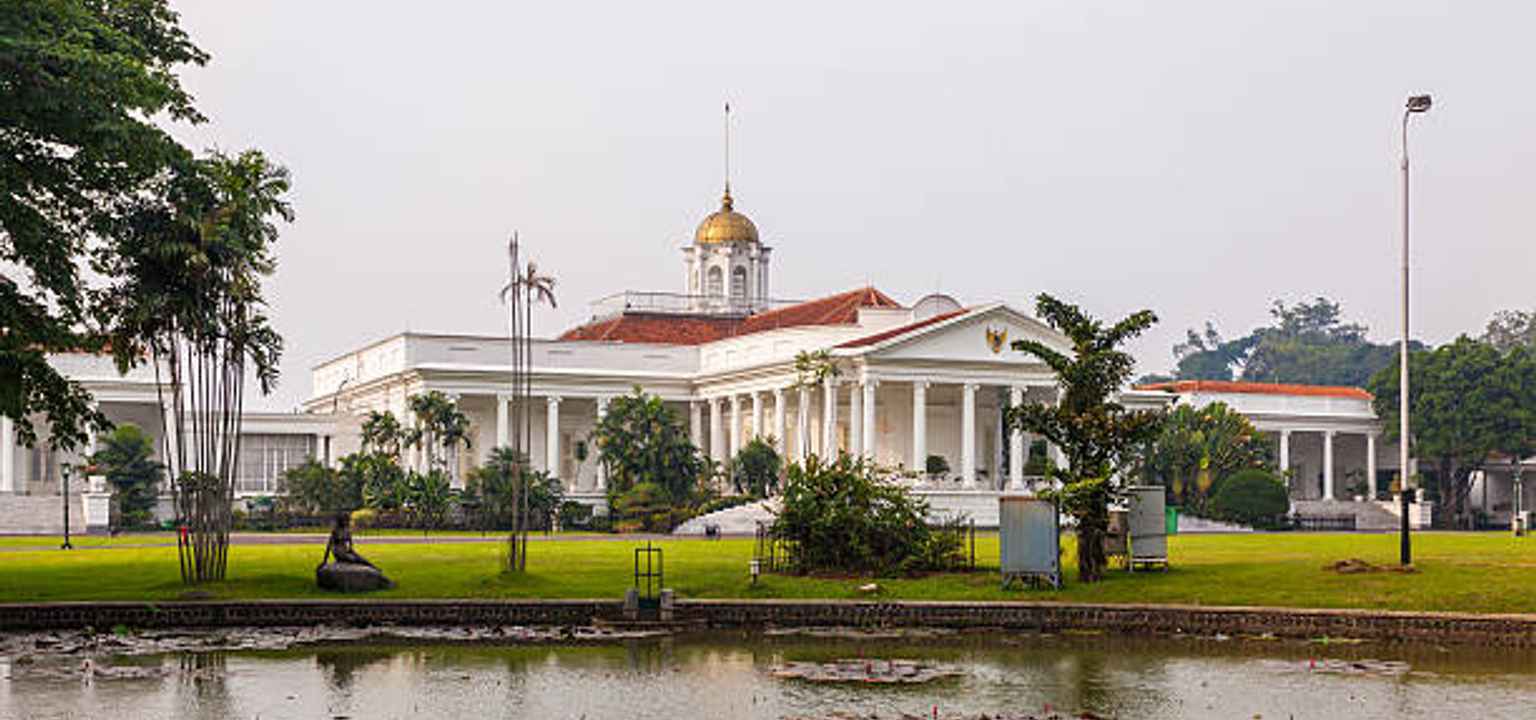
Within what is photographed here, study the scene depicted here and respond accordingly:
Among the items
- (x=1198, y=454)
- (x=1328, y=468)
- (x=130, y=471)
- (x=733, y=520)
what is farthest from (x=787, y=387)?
(x=1328, y=468)

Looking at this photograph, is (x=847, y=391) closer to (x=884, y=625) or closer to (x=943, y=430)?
(x=943, y=430)

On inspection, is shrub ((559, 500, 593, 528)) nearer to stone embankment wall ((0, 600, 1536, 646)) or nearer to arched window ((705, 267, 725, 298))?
arched window ((705, 267, 725, 298))

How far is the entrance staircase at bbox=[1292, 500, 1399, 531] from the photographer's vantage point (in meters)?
83.4

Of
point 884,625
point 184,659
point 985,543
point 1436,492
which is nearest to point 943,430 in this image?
point 1436,492

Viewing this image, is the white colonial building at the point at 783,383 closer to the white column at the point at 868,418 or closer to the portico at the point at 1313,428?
the white column at the point at 868,418

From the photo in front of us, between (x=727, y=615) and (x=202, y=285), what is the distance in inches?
420

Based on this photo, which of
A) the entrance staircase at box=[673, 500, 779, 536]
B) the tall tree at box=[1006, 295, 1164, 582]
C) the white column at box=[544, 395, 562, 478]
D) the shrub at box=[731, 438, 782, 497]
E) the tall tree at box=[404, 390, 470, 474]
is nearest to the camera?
the tall tree at box=[1006, 295, 1164, 582]

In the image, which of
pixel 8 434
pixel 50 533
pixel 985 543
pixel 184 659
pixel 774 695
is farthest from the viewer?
pixel 8 434

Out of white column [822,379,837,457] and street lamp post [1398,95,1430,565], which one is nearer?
street lamp post [1398,95,1430,565]

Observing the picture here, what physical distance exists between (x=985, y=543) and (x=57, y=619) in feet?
80.7

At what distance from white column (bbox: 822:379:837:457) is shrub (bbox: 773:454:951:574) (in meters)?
39.8

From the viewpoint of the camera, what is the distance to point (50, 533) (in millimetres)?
65562

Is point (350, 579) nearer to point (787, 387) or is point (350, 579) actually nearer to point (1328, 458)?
point (787, 387)

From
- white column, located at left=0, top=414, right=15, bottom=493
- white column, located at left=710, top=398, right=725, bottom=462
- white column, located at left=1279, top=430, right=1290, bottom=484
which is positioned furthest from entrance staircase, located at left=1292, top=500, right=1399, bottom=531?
white column, located at left=0, top=414, right=15, bottom=493
